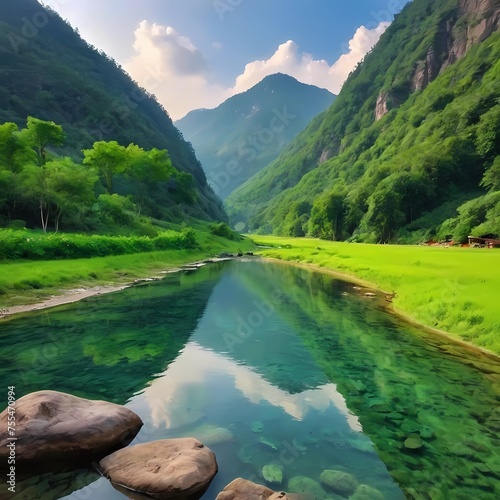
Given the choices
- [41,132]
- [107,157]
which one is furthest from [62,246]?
[107,157]

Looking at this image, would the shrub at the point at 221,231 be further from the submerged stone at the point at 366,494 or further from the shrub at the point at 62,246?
the submerged stone at the point at 366,494

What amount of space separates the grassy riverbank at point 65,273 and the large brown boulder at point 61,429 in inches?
777

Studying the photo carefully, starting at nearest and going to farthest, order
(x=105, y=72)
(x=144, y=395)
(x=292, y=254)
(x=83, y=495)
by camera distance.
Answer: (x=83, y=495), (x=144, y=395), (x=292, y=254), (x=105, y=72)

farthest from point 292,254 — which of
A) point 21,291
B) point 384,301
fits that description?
point 21,291

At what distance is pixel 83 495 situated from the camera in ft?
28.8

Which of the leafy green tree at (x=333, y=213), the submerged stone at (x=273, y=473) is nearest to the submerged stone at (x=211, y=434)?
the submerged stone at (x=273, y=473)

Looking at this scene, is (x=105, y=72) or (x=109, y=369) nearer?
(x=109, y=369)

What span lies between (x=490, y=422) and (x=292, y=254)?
2865 inches

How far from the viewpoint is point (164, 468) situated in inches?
360

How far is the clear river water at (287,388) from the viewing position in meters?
9.94

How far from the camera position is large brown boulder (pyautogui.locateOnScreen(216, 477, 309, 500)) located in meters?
8.08

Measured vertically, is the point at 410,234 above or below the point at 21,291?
above

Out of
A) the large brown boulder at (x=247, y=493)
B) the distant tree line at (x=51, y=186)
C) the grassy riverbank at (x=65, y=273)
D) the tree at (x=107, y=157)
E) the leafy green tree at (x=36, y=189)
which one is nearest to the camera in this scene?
the large brown boulder at (x=247, y=493)

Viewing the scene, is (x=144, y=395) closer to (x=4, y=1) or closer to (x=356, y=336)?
(x=356, y=336)
